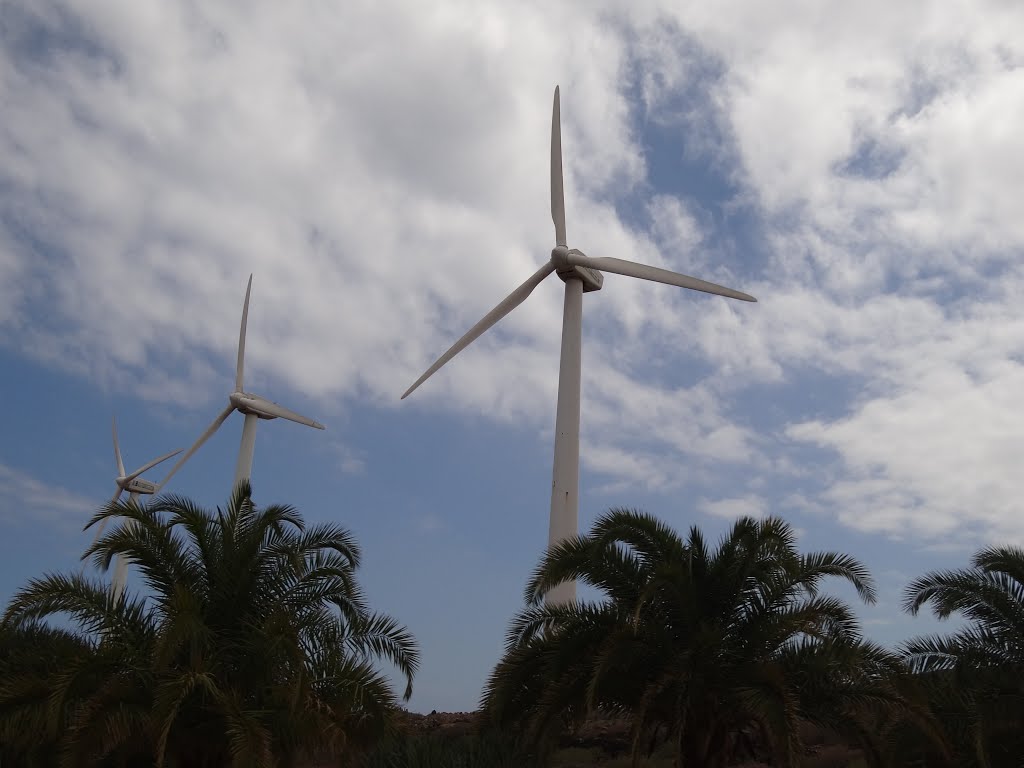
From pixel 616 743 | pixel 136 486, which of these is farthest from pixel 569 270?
pixel 136 486

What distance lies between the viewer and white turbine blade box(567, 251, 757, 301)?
33.8m

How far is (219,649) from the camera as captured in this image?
1741cm

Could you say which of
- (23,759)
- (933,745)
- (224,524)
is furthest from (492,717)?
(23,759)

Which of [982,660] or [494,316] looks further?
[494,316]

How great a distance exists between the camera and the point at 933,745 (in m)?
19.0

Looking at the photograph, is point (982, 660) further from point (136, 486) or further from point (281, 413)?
point (136, 486)

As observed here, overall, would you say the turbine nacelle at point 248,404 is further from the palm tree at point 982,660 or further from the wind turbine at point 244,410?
the palm tree at point 982,660

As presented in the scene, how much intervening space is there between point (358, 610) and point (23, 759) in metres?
7.95

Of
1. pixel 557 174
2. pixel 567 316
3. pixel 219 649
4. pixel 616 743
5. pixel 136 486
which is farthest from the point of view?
pixel 136 486

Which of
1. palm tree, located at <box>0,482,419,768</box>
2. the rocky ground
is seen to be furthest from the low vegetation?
the rocky ground

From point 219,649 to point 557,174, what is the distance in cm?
2464

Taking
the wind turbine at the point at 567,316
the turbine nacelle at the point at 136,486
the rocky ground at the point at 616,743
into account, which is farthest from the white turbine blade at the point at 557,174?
the turbine nacelle at the point at 136,486

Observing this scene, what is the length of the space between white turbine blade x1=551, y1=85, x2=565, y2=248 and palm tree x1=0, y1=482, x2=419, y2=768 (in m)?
20.4

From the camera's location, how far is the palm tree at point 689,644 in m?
17.6
